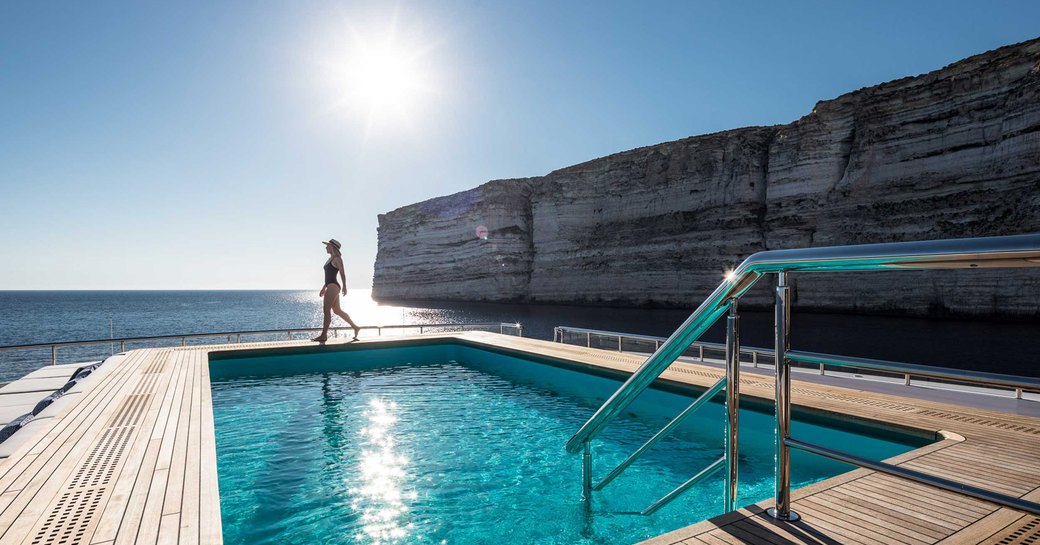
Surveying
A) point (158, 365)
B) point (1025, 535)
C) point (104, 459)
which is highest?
point (1025, 535)

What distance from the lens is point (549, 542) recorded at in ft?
12.8

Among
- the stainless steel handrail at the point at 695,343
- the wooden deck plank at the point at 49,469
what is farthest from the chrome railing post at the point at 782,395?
the wooden deck plank at the point at 49,469

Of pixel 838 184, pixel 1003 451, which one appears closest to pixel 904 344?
pixel 838 184

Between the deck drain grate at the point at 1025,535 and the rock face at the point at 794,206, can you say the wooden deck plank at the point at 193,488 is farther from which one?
the rock face at the point at 794,206

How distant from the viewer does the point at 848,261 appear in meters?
1.56

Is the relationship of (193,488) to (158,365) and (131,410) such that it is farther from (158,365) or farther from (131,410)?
(158,365)

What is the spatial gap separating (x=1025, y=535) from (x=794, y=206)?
4141 cm

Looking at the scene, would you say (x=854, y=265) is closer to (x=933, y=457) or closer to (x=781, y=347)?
(x=781, y=347)

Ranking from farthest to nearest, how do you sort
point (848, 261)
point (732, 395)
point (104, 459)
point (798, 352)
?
point (104, 459) → point (732, 395) → point (798, 352) → point (848, 261)

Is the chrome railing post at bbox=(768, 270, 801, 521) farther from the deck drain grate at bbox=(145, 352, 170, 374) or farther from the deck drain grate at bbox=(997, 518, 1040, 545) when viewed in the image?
the deck drain grate at bbox=(145, 352, 170, 374)

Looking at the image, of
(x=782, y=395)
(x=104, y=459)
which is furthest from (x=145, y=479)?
(x=782, y=395)

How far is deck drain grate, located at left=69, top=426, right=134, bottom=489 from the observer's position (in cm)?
353

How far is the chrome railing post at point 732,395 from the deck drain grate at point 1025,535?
1176 millimetres

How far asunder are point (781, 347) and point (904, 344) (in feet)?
94.3
